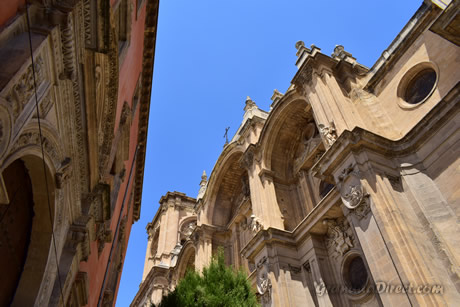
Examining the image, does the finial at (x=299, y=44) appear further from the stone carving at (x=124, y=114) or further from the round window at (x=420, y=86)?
the stone carving at (x=124, y=114)

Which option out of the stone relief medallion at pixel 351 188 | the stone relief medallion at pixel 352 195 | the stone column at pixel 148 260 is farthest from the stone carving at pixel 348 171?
the stone column at pixel 148 260

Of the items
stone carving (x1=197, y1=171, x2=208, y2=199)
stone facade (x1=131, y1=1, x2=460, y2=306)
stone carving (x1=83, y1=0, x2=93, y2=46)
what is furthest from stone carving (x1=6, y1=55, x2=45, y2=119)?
stone carving (x1=197, y1=171, x2=208, y2=199)

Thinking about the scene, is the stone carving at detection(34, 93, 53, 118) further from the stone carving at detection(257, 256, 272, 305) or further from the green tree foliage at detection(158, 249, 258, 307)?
the stone carving at detection(257, 256, 272, 305)

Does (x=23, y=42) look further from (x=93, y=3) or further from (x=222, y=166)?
(x=222, y=166)

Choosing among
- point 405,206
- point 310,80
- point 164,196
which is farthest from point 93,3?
point 164,196

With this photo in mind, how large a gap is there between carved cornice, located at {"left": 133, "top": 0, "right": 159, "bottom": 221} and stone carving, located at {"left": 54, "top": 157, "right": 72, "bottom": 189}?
974cm

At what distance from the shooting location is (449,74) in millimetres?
11180

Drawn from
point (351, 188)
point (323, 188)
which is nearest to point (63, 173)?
point (351, 188)

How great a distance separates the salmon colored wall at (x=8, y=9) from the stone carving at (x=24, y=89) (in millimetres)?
503

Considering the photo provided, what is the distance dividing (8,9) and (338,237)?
12265 millimetres

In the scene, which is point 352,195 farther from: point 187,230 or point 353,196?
point 187,230

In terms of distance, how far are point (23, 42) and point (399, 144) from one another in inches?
447

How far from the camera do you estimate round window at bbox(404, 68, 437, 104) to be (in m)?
12.2

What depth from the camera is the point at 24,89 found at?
3.84 metres
